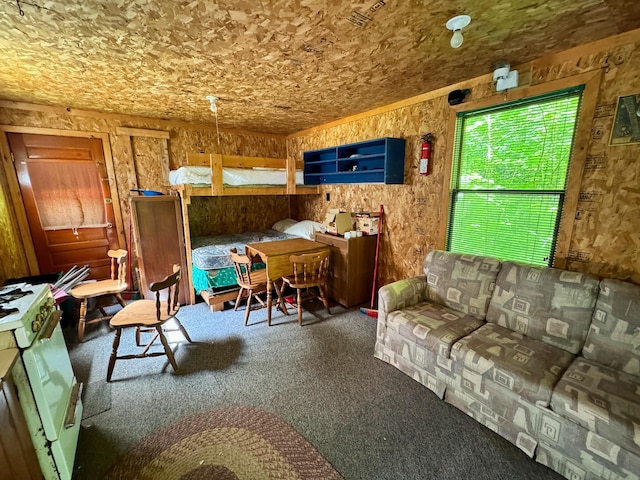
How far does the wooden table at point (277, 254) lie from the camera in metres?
3.04

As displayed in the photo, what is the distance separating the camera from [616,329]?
5.30 feet

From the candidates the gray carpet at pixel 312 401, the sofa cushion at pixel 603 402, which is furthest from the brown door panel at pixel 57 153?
the sofa cushion at pixel 603 402

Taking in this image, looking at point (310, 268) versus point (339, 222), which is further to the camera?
point (339, 222)

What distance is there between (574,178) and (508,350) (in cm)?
141

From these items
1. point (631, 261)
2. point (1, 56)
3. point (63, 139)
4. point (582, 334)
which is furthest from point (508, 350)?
point (63, 139)

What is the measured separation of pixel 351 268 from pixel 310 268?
0.59m

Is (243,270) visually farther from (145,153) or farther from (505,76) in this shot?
(505,76)

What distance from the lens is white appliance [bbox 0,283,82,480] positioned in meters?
1.18

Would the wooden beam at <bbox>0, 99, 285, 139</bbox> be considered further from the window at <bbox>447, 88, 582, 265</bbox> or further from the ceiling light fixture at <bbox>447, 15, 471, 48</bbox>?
the ceiling light fixture at <bbox>447, 15, 471, 48</bbox>

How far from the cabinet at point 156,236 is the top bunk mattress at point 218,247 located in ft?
0.85

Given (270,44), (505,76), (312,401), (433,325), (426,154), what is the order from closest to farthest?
(270,44) < (312,401) < (433,325) < (505,76) < (426,154)

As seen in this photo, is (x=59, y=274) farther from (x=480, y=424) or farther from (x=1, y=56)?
(x=480, y=424)

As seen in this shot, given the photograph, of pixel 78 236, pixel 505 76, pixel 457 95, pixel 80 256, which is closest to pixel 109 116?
pixel 78 236

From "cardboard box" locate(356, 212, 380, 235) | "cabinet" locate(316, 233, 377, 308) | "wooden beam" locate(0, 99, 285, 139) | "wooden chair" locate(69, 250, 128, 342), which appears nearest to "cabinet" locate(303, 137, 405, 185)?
"cardboard box" locate(356, 212, 380, 235)
